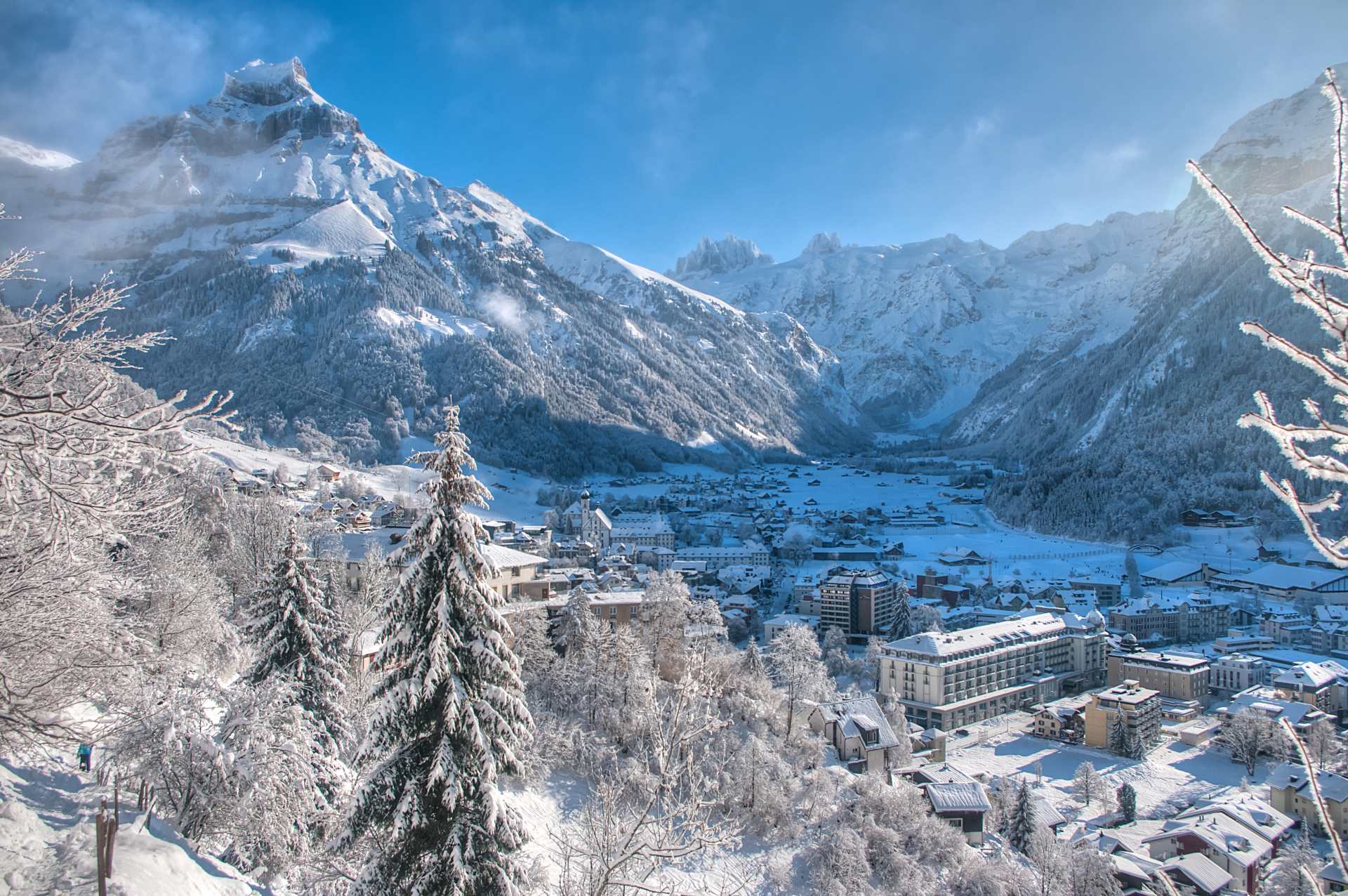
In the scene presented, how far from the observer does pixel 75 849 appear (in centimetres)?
823

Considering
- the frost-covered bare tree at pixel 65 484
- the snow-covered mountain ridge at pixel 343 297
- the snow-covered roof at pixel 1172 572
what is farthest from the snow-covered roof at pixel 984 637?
the snow-covered mountain ridge at pixel 343 297

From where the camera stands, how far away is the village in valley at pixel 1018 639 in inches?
1123

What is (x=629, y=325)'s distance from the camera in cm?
18388

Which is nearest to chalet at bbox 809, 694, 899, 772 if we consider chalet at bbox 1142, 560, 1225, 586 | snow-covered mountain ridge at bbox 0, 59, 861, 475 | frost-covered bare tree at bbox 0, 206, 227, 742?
frost-covered bare tree at bbox 0, 206, 227, 742

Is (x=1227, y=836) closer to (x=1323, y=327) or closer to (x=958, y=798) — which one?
(x=958, y=798)

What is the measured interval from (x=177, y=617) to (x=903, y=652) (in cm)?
3713

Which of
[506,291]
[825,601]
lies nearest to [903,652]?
[825,601]

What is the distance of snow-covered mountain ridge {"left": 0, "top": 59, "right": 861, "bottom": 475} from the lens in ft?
360

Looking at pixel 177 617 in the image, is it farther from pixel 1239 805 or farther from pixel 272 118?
pixel 272 118

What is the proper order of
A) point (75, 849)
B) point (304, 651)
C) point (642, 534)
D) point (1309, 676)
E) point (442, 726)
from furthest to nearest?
point (642, 534) < point (1309, 676) < point (304, 651) < point (442, 726) < point (75, 849)

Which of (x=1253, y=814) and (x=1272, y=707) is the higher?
(x=1272, y=707)

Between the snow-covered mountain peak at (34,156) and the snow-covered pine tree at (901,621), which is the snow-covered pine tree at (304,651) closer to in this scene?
the snow-covered pine tree at (901,621)

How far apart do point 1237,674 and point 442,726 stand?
56.7 metres

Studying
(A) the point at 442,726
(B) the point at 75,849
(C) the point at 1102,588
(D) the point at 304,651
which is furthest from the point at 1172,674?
(B) the point at 75,849
